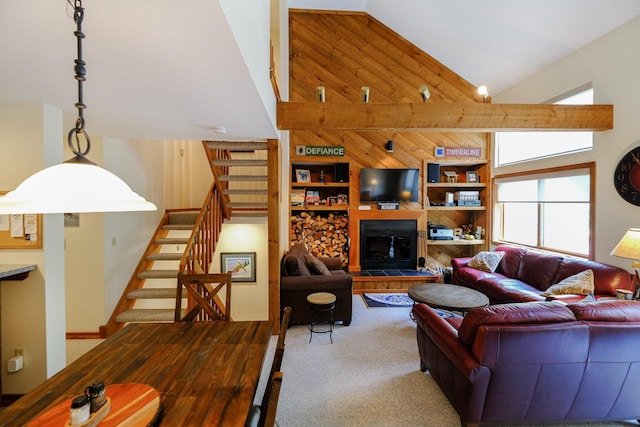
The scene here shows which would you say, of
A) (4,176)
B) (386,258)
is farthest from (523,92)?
(4,176)

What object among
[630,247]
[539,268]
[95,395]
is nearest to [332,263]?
[539,268]

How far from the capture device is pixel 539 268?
389cm

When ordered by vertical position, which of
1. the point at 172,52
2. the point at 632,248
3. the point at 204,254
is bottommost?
the point at 204,254

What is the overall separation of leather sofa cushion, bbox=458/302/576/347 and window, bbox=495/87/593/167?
3.20 m

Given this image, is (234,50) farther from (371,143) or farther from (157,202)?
(371,143)

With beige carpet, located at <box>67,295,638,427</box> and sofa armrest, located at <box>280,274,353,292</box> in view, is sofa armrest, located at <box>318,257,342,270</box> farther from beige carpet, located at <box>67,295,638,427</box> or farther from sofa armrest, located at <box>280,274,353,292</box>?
beige carpet, located at <box>67,295,638,427</box>

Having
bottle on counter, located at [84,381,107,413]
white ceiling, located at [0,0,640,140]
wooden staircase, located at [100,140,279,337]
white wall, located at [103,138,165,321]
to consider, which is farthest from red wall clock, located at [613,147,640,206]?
white wall, located at [103,138,165,321]

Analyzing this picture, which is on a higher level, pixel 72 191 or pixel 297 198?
pixel 297 198

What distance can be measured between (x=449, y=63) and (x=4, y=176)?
6.64 meters

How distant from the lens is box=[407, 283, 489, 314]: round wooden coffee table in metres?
3.00

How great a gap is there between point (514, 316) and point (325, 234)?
12.9 ft

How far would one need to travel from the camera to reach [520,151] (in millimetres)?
4875

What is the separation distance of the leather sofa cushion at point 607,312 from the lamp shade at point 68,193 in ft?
8.59

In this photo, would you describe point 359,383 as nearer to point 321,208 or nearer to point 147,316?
point 147,316
